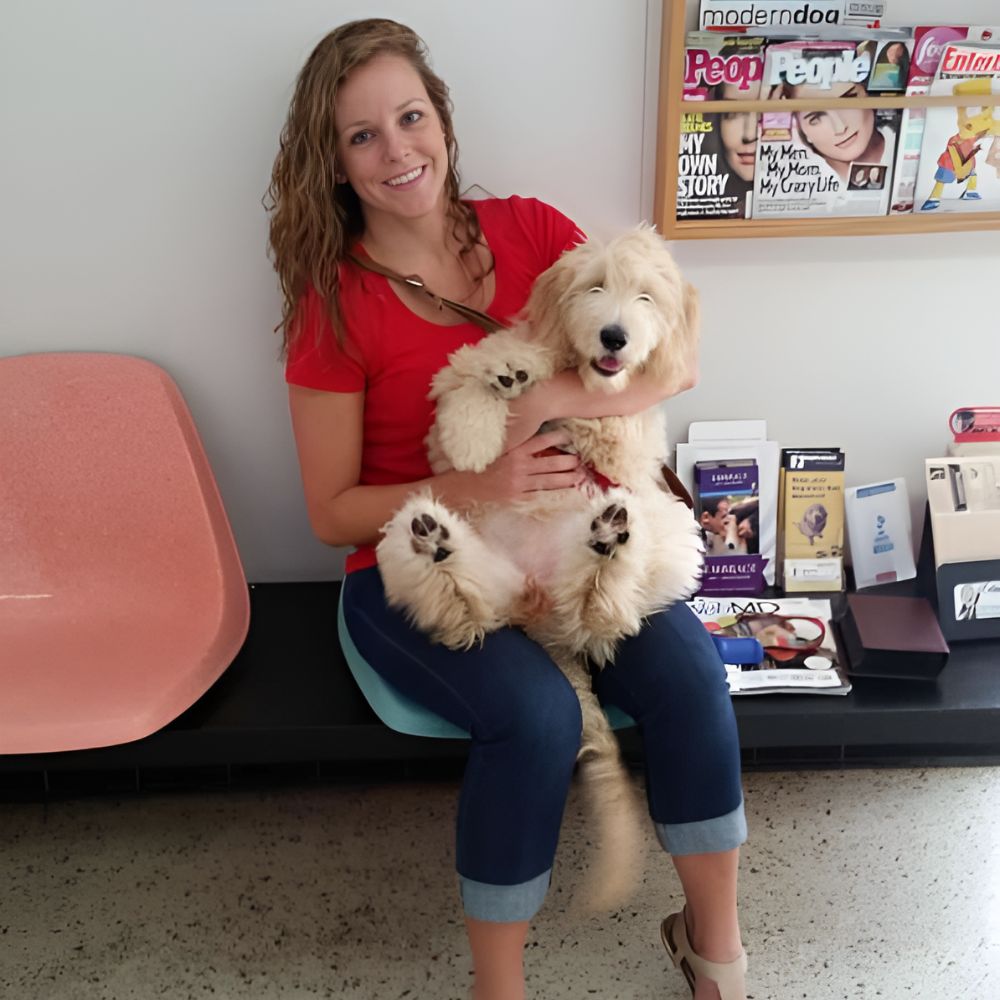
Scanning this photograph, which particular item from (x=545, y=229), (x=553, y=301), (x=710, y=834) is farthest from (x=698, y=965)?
(x=545, y=229)

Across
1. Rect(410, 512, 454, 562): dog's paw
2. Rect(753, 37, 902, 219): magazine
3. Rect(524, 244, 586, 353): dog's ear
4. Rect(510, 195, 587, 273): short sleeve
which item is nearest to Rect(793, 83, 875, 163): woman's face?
Rect(753, 37, 902, 219): magazine

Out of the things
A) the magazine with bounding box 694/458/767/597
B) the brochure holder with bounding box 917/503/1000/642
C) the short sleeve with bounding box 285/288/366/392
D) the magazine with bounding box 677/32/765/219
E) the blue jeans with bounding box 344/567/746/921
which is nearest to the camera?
the blue jeans with bounding box 344/567/746/921

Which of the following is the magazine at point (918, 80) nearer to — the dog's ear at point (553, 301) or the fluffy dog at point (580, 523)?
the fluffy dog at point (580, 523)

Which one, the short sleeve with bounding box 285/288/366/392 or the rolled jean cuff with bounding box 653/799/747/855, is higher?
the short sleeve with bounding box 285/288/366/392

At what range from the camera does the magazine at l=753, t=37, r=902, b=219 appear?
172 cm

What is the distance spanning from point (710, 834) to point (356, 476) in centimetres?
84

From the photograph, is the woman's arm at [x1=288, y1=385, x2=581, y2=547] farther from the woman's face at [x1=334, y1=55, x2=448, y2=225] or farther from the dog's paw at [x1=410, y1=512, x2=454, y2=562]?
the woman's face at [x1=334, y1=55, x2=448, y2=225]

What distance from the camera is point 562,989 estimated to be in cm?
154

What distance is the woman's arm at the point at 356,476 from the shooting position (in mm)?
1558

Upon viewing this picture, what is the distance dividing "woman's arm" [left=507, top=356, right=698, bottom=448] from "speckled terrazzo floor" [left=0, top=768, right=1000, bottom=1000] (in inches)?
31.6

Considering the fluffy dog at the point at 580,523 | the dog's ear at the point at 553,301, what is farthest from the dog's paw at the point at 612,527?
the dog's ear at the point at 553,301

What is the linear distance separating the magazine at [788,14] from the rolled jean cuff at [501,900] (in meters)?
1.46

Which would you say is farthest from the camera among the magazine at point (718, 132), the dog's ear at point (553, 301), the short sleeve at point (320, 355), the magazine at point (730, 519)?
the magazine at point (730, 519)

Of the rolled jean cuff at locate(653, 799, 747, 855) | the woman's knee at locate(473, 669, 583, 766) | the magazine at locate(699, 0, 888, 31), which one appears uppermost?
the magazine at locate(699, 0, 888, 31)
